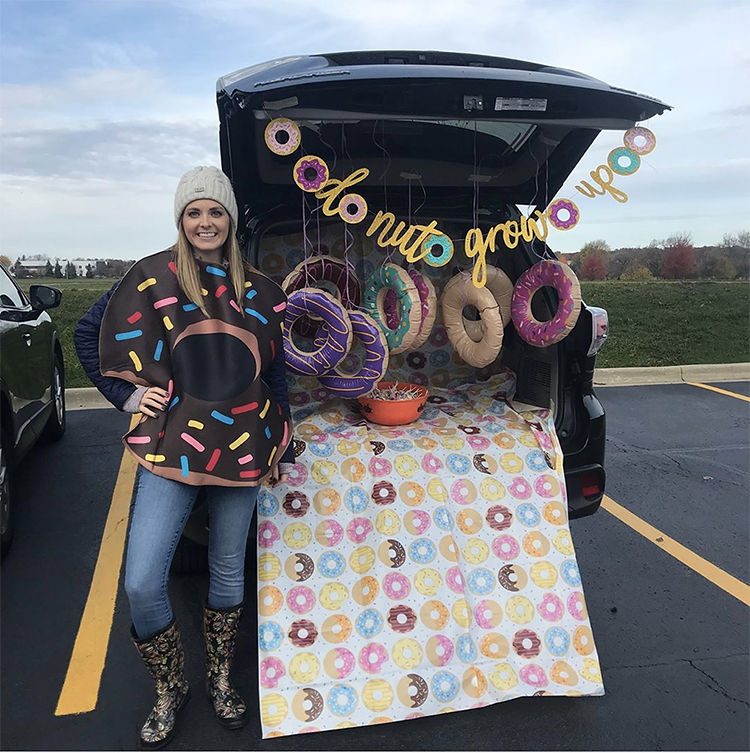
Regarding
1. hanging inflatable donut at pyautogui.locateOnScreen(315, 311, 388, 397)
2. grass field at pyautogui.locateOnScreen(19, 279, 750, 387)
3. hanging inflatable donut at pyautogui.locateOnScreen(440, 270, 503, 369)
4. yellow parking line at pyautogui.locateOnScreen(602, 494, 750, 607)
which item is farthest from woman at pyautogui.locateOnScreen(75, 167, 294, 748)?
grass field at pyautogui.locateOnScreen(19, 279, 750, 387)

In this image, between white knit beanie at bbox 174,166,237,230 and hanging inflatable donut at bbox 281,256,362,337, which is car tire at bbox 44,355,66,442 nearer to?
hanging inflatable donut at bbox 281,256,362,337

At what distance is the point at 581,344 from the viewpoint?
2.99 meters

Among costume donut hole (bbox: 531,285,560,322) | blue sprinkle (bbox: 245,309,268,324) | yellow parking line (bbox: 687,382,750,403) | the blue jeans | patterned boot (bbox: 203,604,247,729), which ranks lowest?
yellow parking line (bbox: 687,382,750,403)

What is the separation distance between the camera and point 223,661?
2295 mm

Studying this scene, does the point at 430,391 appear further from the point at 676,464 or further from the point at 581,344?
the point at 676,464

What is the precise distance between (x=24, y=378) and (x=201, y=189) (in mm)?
2664

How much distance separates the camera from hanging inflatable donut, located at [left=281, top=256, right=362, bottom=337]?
3.17 meters

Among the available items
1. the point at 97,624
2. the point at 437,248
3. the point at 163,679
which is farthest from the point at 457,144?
the point at 97,624

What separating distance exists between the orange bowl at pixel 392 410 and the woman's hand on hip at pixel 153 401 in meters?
1.25

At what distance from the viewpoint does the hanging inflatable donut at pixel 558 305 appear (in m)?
2.84

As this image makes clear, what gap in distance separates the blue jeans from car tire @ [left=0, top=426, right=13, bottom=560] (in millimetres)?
1758

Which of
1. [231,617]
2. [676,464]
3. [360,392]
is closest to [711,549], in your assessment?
[676,464]

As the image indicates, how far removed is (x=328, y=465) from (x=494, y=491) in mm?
722

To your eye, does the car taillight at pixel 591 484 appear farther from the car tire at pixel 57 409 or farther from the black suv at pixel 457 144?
the car tire at pixel 57 409
